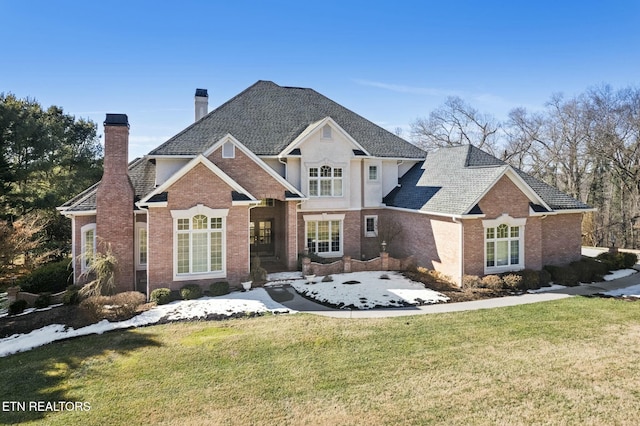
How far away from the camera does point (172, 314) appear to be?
14578 millimetres

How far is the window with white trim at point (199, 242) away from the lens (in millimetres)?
17219

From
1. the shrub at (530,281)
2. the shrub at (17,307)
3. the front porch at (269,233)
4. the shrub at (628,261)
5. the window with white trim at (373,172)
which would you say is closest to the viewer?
the shrub at (17,307)

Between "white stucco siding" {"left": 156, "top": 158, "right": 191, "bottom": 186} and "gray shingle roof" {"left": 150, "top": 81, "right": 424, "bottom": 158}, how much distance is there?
452 mm

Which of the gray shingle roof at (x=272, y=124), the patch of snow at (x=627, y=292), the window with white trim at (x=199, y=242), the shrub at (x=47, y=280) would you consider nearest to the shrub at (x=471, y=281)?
the patch of snow at (x=627, y=292)

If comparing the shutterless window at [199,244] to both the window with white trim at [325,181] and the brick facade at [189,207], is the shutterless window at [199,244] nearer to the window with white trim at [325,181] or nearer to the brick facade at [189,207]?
the brick facade at [189,207]

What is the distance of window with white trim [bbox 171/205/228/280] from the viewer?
17.2 metres

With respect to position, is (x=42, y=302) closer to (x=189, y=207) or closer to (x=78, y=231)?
(x=78, y=231)

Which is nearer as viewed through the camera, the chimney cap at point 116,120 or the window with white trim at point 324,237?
the chimney cap at point 116,120

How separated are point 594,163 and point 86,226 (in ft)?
167

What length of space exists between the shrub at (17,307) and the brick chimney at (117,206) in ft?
13.0

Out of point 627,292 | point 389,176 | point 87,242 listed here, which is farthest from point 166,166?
point 627,292

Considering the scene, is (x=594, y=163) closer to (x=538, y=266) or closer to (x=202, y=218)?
(x=538, y=266)

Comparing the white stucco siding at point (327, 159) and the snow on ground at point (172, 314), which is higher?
the white stucco siding at point (327, 159)

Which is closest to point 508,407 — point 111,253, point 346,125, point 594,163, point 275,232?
point 111,253
